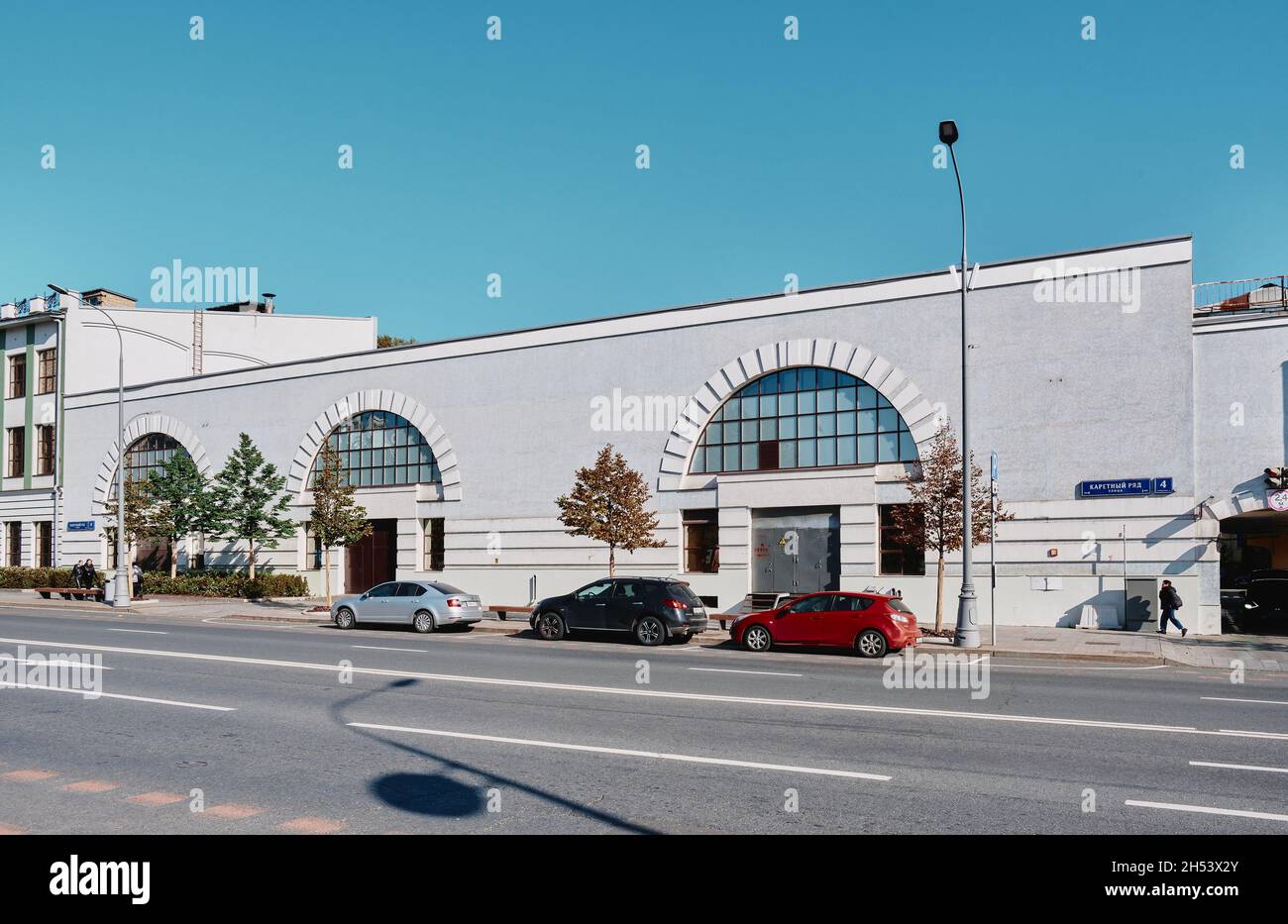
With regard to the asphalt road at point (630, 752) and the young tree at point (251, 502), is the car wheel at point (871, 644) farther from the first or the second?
the young tree at point (251, 502)

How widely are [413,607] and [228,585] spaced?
17.3 meters

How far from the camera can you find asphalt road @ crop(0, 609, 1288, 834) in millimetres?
7500

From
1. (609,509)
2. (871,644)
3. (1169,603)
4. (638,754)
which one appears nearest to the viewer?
(638,754)

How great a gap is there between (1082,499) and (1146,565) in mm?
2258

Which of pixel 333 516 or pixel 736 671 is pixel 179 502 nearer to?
pixel 333 516

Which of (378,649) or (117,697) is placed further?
(378,649)

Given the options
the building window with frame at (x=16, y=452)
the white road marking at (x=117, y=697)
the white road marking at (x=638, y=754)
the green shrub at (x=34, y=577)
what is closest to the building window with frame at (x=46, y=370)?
the building window with frame at (x=16, y=452)

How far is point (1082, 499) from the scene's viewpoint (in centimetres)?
2656

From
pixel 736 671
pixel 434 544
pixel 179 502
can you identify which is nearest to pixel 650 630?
pixel 736 671

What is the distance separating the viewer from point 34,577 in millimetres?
47594

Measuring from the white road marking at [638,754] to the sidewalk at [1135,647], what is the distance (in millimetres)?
13160

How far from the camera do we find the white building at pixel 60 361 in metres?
50.7

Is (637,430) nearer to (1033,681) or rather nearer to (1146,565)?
(1146,565)
